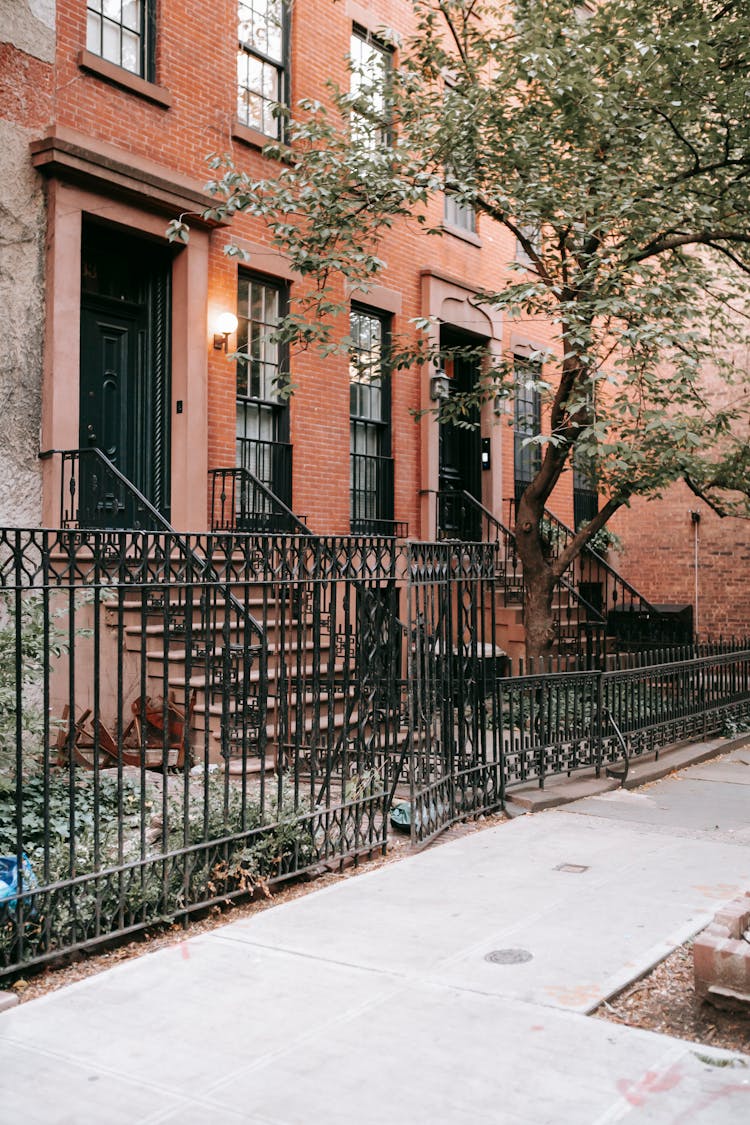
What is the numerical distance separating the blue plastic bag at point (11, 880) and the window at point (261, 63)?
976 cm

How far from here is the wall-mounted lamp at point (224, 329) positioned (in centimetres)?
1174

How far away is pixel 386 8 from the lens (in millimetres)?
14859

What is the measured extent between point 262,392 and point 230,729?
5.80m

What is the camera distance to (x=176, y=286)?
11.5 meters

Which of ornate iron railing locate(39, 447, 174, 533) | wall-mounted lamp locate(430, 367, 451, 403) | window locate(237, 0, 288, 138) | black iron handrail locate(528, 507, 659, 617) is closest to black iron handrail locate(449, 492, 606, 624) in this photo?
black iron handrail locate(528, 507, 659, 617)

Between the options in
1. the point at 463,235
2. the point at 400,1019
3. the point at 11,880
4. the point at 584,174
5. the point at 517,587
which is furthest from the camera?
the point at 463,235

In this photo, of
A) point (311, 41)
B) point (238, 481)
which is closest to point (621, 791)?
point (238, 481)

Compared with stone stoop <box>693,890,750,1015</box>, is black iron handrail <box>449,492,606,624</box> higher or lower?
higher

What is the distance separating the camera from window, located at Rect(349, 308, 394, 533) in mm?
14297

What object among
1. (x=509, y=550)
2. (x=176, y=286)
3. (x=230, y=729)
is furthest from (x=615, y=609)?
(x=230, y=729)

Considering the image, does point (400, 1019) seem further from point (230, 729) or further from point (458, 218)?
point (458, 218)

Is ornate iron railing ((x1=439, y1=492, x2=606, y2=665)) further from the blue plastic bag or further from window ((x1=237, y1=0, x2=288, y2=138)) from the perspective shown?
the blue plastic bag

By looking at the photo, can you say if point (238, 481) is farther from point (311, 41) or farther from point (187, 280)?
point (311, 41)

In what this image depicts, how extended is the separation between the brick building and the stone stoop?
7.15 meters
